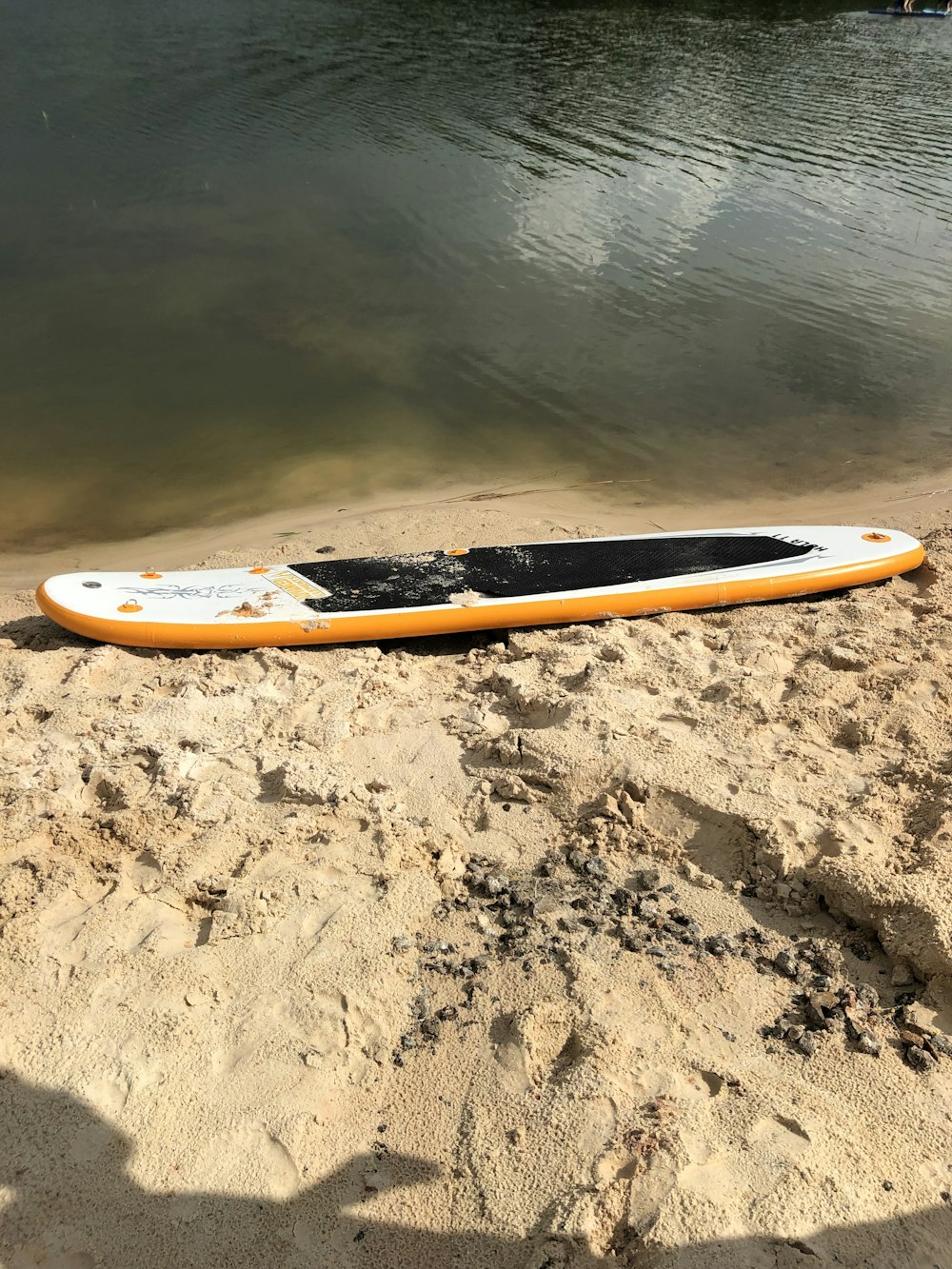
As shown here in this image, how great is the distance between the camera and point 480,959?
2.69 metres

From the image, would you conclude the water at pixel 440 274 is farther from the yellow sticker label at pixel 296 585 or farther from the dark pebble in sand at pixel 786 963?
the dark pebble in sand at pixel 786 963

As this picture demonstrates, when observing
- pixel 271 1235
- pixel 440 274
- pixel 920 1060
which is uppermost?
pixel 440 274

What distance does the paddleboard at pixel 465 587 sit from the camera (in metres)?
4.24

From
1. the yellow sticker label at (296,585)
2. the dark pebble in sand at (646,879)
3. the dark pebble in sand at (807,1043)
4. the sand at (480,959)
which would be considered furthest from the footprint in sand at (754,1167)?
the yellow sticker label at (296,585)

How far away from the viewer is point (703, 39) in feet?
59.4

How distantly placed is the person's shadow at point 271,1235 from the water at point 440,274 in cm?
434

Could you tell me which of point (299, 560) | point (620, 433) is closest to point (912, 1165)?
point (299, 560)

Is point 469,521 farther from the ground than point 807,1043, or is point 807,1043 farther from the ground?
point 807,1043

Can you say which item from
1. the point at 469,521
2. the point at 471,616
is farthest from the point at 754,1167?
the point at 469,521

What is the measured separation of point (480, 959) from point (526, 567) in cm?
246

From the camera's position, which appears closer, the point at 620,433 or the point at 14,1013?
the point at 14,1013

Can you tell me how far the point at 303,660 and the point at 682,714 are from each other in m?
1.68

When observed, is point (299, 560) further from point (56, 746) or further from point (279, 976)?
point (279, 976)

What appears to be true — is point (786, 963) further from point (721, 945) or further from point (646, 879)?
point (646, 879)
